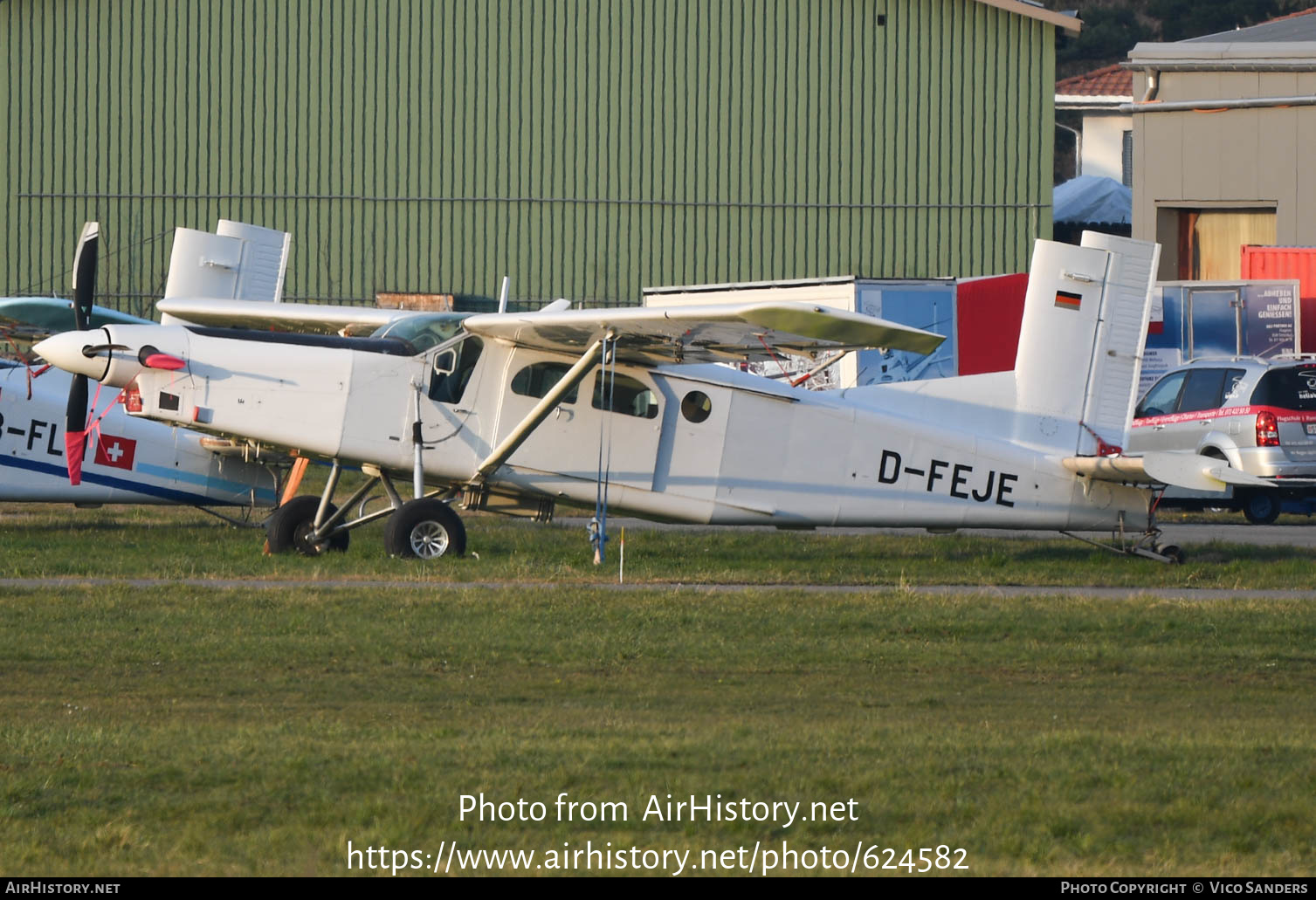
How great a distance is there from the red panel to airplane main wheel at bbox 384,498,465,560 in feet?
42.2

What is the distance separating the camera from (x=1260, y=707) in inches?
337

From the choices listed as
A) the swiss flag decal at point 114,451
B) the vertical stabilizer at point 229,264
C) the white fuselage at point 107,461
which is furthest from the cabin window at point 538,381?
the vertical stabilizer at point 229,264

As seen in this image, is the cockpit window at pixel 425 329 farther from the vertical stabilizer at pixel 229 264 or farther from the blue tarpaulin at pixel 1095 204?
the blue tarpaulin at pixel 1095 204

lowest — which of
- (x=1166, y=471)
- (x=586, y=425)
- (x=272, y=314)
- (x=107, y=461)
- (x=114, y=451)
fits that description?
(x=107, y=461)

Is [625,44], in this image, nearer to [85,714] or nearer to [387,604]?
[387,604]

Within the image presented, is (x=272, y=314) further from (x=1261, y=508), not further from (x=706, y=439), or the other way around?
(x=1261, y=508)

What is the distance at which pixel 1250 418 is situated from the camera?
736 inches

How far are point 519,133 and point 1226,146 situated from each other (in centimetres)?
1370

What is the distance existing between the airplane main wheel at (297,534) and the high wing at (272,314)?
2.29 m

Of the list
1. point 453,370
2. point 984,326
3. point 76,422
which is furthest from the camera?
point 984,326

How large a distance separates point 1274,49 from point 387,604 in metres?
25.8

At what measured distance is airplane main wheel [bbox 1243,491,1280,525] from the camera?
66.6ft

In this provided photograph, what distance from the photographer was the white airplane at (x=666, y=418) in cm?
1390

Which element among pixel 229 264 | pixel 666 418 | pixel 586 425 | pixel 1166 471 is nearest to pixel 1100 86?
pixel 229 264
